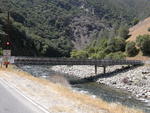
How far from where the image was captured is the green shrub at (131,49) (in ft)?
313

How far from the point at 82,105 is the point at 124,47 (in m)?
90.8

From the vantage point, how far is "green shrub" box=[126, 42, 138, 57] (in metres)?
95.4

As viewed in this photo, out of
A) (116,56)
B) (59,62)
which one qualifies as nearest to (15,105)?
(59,62)

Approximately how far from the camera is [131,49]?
314 feet

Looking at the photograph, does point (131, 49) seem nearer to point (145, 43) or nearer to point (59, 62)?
point (145, 43)

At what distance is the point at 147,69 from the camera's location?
70.1 metres

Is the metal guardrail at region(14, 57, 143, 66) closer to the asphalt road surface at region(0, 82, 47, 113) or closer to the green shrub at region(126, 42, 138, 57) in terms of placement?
the green shrub at region(126, 42, 138, 57)

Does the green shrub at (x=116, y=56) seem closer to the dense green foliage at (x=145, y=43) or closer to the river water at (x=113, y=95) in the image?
the dense green foliage at (x=145, y=43)

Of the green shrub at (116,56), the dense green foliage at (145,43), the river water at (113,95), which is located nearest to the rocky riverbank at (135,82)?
the river water at (113,95)

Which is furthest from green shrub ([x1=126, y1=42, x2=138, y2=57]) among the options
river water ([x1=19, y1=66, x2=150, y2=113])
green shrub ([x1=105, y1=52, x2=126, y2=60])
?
river water ([x1=19, y1=66, x2=150, y2=113])

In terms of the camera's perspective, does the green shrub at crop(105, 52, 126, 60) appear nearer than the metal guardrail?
No

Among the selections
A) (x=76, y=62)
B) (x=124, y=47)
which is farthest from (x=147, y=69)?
(x=124, y=47)

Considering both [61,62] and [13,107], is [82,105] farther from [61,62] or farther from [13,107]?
[61,62]

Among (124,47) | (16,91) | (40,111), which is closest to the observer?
(40,111)
